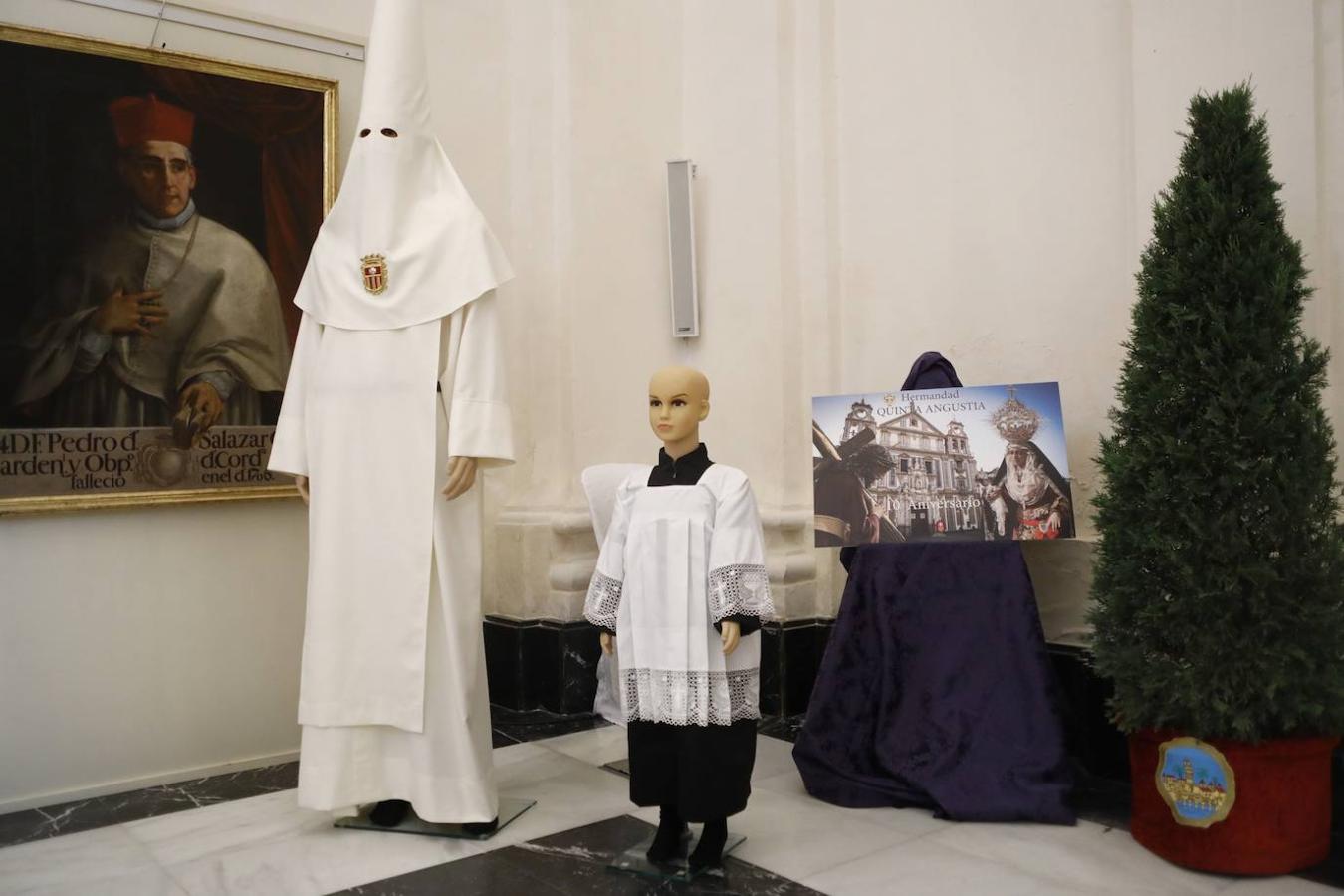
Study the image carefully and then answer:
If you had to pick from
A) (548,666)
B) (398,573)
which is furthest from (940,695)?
(548,666)

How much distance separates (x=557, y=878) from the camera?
328 cm

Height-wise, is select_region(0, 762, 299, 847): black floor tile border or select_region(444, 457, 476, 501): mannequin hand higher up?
select_region(444, 457, 476, 501): mannequin hand

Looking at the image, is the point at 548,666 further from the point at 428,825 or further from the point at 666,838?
the point at 666,838

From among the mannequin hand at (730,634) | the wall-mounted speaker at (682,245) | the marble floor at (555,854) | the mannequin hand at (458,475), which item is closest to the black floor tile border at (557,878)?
the marble floor at (555,854)

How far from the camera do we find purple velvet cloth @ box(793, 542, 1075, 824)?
12.5 feet

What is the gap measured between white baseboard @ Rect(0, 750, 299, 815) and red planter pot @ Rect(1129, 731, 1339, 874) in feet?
11.4

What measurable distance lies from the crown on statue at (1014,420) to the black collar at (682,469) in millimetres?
1302

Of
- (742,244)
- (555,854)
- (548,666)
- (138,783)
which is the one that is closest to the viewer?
(555,854)

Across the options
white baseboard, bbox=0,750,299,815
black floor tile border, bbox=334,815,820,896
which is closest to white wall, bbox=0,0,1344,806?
white baseboard, bbox=0,750,299,815

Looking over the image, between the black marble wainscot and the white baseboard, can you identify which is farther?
the black marble wainscot

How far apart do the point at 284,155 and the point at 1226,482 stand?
3.79 metres

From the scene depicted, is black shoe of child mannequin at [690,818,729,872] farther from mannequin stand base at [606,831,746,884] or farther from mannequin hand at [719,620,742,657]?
mannequin hand at [719,620,742,657]

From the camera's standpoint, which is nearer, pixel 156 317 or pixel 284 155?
pixel 156 317

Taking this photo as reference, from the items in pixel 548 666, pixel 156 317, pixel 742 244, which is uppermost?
pixel 742 244
